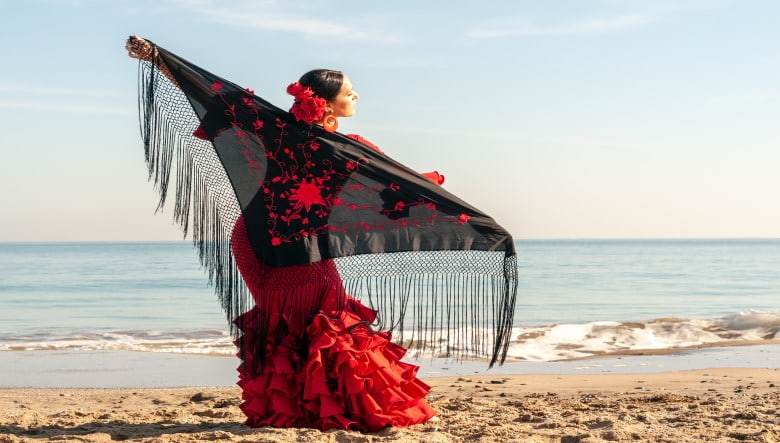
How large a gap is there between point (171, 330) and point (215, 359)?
3.22 meters

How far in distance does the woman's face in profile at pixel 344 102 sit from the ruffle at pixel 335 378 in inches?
35.8

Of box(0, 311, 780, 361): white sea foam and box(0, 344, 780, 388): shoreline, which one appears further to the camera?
box(0, 311, 780, 361): white sea foam

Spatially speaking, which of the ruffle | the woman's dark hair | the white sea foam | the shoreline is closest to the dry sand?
the ruffle

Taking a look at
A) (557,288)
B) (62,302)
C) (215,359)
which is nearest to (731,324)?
(215,359)

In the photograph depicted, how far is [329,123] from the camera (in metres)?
4.27

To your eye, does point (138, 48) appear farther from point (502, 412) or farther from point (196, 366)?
point (196, 366)

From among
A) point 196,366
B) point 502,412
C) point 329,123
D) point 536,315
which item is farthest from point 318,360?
point 536,315

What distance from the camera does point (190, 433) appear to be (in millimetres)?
4414

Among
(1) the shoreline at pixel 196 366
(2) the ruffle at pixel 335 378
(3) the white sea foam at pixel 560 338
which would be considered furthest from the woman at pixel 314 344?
(3) the white sea foam at pixel 560 338

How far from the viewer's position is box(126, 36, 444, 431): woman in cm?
409

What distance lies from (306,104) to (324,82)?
0.15 meters

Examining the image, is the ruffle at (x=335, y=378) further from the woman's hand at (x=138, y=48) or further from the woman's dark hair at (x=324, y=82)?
the woman's hand at (x=138, y=48)

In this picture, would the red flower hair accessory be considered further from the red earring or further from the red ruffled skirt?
the red ruffled skirt

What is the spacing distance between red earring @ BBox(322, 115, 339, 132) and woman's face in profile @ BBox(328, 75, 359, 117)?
29 millimetres
